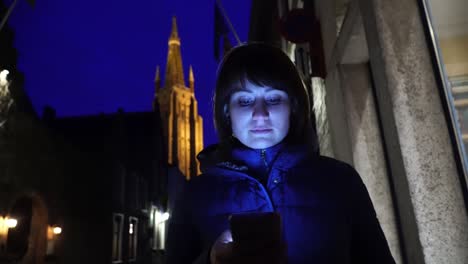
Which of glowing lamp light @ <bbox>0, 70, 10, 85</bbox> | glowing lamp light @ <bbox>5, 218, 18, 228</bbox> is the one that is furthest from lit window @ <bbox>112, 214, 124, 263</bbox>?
glowing lamp light @ <bbox>0, 70, 10, 85</bbox>

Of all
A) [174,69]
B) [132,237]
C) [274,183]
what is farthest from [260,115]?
[174,69]

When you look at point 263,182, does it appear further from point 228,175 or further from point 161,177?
point 161,177

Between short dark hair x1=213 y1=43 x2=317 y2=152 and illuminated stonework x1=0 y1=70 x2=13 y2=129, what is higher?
illuminated stonework x1=0 y1=70 x2=13 y2=129

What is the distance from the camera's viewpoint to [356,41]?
3.33 metres

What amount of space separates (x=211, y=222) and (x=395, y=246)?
235 centimetres

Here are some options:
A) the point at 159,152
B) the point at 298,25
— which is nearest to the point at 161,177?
the point at 159,152

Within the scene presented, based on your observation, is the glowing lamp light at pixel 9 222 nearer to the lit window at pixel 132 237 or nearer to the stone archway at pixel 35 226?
the stone archway at pixel 35 226

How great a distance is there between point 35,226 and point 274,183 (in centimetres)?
1245

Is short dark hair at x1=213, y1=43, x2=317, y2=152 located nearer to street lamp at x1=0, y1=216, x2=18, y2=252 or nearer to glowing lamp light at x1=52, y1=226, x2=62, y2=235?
street lamp at x1=0, y1=216, x2=18, y2=252

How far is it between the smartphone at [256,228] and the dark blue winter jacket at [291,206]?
232mm

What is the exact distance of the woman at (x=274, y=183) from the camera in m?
1.21

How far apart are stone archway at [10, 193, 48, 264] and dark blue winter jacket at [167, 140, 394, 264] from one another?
36.7 feet

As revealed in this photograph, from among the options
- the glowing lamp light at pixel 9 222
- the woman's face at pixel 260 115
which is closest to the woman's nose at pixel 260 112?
the woman's face at pixel 260 115

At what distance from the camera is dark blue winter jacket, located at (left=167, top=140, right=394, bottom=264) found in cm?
120
